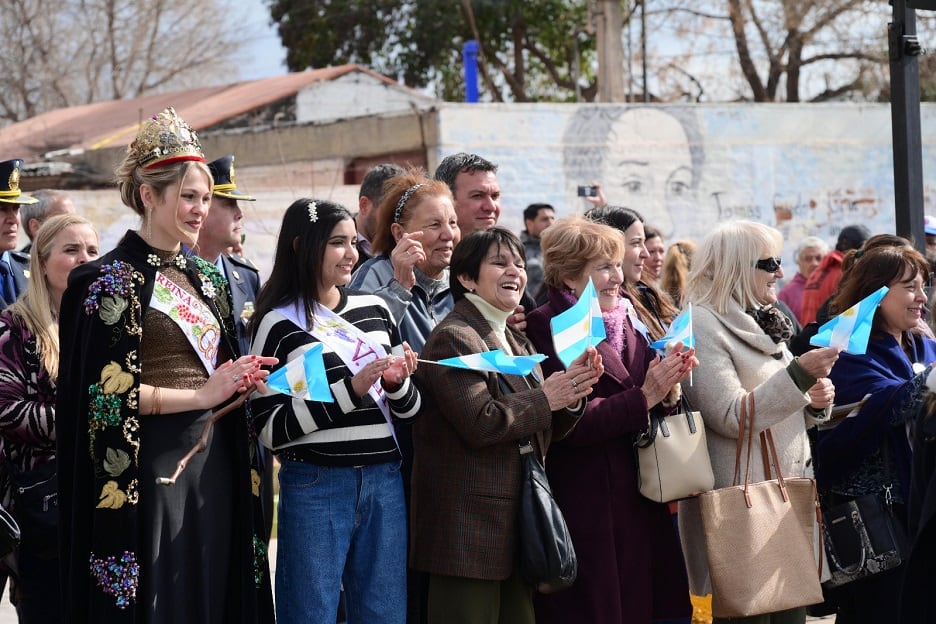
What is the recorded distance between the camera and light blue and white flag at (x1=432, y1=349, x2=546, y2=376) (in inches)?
162

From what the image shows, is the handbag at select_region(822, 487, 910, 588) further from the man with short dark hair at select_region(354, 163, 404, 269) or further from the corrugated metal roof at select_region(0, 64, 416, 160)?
the corrugated metal roof at select_region(0, 64, 416, 160)

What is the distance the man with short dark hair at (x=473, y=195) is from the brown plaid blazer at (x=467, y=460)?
1.04 m

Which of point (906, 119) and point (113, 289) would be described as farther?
point (906, 119)

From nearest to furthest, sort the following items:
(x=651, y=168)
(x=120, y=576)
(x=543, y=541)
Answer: (x=120, y=576) < (x=543, y=541) < (x=651, y=168)

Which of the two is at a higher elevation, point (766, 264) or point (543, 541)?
point (766, 264)

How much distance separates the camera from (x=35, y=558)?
15.1ft

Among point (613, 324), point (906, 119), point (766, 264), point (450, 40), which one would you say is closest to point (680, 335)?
point (613, 324)

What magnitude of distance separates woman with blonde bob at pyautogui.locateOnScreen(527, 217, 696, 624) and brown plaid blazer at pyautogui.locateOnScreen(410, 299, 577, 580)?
283 millimetres

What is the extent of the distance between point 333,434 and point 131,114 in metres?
22.5

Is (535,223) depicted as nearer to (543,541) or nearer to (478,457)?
(478,457)

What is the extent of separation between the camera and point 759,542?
460 cm

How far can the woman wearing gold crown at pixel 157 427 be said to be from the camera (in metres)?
3.71

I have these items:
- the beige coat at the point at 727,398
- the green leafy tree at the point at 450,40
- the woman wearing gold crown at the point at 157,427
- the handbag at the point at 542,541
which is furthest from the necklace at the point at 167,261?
the green leafy tree at the point at 450,40

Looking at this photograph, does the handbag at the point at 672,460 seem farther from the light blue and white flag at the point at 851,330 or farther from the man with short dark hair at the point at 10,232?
the man with short dark hair at the point at 10,232
